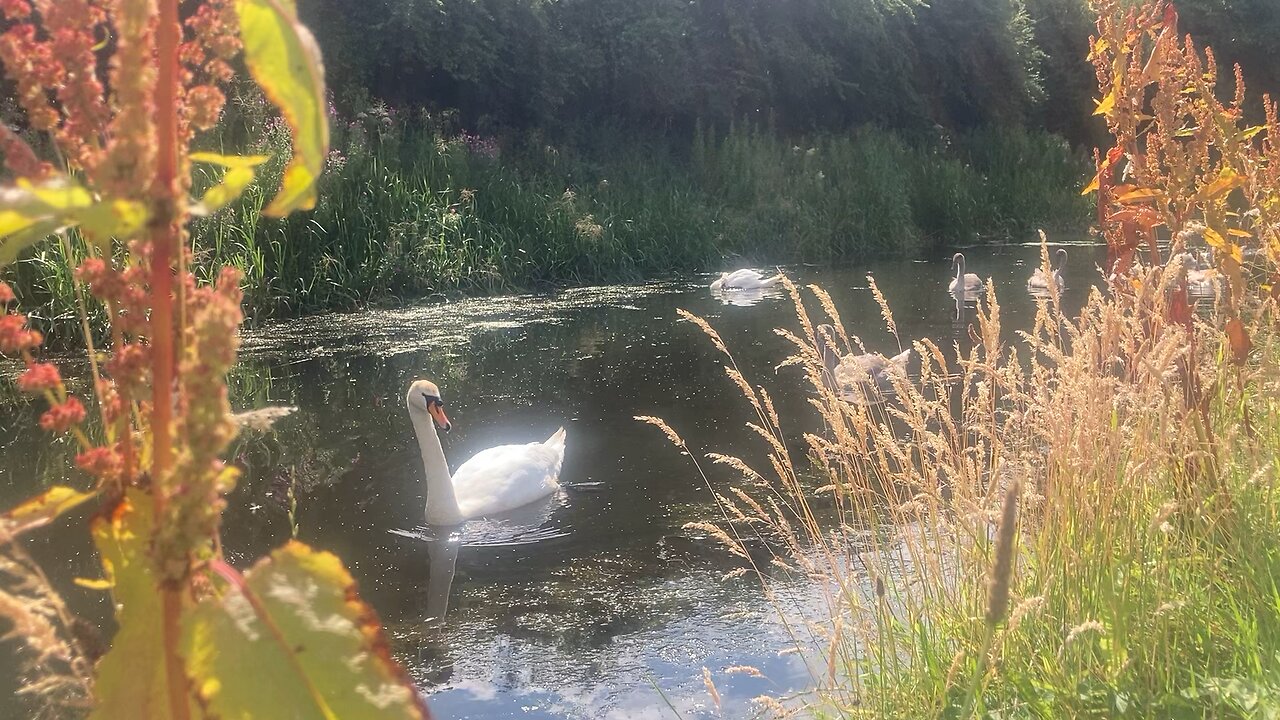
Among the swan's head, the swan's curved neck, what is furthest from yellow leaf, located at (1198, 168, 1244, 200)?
the swan's head

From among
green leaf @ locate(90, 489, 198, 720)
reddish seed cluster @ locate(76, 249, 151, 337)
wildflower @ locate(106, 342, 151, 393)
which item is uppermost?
reddish seed cluster @ locate(76, 249, 151, 337)

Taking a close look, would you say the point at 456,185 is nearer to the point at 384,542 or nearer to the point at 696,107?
the point at 696,107

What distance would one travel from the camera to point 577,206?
14.5m

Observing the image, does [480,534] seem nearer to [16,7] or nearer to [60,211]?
[16,7]

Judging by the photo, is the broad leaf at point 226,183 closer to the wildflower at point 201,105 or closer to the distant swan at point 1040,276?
the wildflower at point 201,105

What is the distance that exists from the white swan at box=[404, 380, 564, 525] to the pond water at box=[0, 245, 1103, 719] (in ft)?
0.37

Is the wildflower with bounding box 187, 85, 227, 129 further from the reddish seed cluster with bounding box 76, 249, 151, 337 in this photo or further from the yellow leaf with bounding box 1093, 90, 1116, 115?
the yellow leaf with bounding box 1093, 90, 1116, 115

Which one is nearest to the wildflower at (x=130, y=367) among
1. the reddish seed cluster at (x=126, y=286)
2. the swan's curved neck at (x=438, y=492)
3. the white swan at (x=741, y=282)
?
the reddish seed cluster at (x=126, y=286)

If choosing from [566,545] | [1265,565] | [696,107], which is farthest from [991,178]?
[1265,565]

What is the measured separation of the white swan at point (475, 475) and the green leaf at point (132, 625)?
4.64m

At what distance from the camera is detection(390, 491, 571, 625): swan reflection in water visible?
4742mm

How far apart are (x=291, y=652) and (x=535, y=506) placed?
5.10 m

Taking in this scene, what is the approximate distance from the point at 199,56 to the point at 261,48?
0.50 ft

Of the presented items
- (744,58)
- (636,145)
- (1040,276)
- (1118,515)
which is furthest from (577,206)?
(1118,515)
